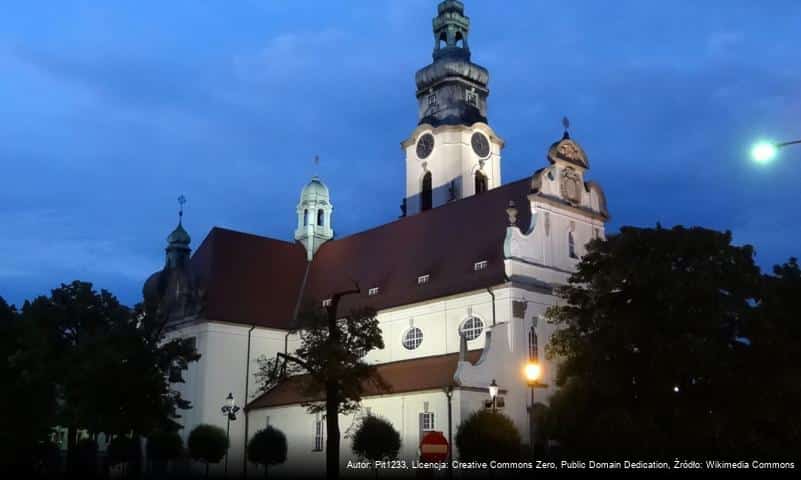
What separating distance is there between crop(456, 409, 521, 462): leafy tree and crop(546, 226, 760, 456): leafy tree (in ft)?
7.89

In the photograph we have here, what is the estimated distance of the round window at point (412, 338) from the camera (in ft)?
143

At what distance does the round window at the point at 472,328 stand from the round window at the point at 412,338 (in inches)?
114

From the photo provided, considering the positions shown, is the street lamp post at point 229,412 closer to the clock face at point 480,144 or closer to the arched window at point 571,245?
the arched window at point 571,245

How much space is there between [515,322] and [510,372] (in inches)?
88.0

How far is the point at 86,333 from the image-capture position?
1553 inches

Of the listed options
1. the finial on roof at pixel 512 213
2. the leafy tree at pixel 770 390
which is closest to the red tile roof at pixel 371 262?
the finial on roof at pixel 512 213

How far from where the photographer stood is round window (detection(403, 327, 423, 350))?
143 feet

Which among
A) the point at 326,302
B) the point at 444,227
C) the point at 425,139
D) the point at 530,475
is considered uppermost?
the point at 425,139

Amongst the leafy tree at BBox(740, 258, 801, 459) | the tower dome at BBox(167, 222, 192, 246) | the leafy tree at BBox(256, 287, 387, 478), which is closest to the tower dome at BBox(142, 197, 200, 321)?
the tower dome at BBox(167, 222, 192, 246)

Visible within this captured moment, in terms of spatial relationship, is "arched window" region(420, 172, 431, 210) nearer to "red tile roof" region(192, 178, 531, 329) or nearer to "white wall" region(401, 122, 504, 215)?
"white wall" region(401, 122, 504, 215)

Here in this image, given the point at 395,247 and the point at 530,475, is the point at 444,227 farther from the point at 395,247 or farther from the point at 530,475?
the point at 530,475

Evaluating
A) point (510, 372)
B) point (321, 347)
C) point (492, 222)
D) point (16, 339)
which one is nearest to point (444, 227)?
point (492, 222)

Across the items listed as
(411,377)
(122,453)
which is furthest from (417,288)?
(122,453)

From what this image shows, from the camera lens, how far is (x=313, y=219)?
57.2 metres
